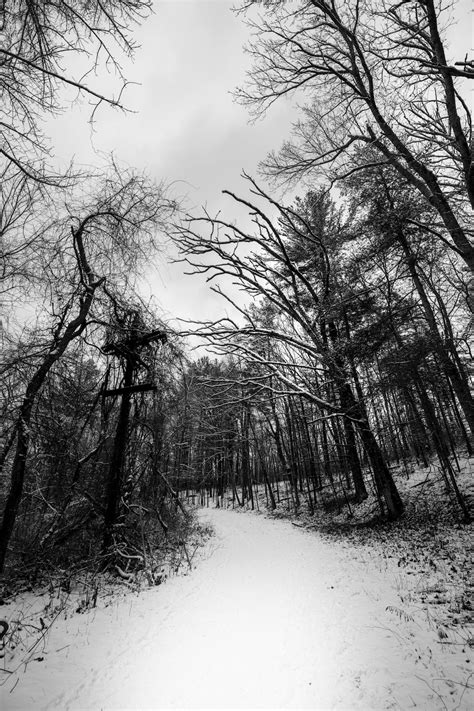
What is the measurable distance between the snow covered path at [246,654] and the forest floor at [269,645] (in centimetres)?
1

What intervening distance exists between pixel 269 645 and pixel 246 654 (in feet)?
1.06

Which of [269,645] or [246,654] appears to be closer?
[246,654]

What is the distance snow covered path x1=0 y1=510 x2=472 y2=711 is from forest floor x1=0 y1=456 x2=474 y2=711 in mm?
15

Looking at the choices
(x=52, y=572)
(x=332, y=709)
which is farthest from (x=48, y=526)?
(x=332, y=709)

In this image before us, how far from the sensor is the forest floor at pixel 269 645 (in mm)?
2582

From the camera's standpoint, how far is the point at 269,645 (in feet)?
11.3

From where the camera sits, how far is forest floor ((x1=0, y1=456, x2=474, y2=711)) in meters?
2.58

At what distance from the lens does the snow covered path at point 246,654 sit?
257 cm

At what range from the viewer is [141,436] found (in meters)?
7.62

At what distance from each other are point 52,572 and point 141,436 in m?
3.05

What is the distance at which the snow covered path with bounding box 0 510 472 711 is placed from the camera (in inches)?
101

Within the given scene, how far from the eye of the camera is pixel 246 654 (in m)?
3.28

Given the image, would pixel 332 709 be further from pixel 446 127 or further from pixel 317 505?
pixel 317 505

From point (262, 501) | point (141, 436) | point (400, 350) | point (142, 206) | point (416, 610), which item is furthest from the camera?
point (262, 501)
